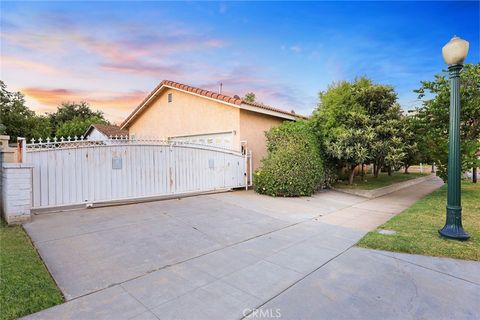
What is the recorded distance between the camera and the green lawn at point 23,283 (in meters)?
2.62

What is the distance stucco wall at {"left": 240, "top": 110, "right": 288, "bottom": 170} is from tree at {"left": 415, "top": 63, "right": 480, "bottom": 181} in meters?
6.55

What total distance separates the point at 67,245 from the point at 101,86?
1102 centimetres

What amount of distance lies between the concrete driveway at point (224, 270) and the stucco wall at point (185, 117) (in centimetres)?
625

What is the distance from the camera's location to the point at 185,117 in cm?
1382

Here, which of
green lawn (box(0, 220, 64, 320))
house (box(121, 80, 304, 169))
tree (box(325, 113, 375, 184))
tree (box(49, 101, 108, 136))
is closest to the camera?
green lawn (box(0, 220, 64, 320))

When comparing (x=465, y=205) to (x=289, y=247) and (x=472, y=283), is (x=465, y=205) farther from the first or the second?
(x=289, y=247)

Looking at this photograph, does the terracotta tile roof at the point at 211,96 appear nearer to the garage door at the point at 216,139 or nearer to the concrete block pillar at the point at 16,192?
the garage door at the point at 216,139

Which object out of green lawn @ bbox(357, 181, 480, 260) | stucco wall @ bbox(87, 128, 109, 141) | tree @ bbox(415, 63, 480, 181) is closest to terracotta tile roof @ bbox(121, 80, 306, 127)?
tree @ bbox(415, 63, 480, 181)

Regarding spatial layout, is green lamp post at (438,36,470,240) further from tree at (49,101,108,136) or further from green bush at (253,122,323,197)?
tree at (49,101,108,136)

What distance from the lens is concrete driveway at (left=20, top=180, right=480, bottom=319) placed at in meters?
2.75

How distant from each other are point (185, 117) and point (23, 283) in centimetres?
1143

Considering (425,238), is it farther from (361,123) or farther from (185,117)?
(185,117)

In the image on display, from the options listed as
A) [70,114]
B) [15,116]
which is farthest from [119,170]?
[70,114]

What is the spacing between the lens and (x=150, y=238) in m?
4.84
